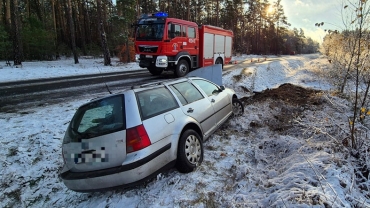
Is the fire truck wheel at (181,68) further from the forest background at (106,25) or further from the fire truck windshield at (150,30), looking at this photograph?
the forest background at (106,25)

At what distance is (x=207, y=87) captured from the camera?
520cm

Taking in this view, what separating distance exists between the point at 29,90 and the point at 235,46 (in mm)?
44773

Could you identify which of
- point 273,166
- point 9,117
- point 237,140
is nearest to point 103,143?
point 273,166

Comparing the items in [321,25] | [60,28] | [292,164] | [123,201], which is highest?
[60,28]

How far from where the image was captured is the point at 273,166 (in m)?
3.79

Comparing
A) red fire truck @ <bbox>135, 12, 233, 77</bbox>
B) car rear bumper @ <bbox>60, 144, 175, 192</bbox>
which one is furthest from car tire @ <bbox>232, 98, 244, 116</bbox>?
red fire truck @ <bbox>135, 12, 233, 77</bbox>

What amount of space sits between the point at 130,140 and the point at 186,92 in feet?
5.55

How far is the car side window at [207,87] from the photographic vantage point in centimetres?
500

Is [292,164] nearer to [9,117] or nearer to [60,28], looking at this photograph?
[9,117]

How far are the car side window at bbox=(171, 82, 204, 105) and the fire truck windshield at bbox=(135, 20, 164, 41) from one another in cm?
703

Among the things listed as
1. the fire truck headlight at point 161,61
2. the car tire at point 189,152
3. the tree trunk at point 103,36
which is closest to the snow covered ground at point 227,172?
the car tire at point 189,152

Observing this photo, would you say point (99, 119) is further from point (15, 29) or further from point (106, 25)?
point (106, 25)

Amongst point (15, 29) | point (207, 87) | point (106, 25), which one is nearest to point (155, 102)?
point (207, 87)

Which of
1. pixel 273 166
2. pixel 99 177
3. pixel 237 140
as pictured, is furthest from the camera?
pixel 237 140
